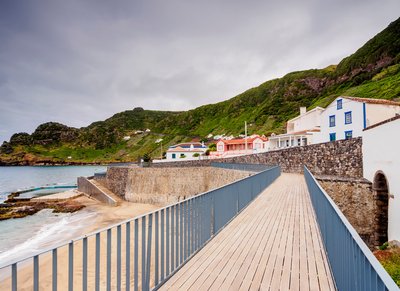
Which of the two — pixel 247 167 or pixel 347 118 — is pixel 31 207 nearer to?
pixel 247 167

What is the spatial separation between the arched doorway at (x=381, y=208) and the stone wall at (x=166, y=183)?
18.3 meters

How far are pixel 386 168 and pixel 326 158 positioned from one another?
8.46 metres

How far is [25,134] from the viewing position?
193000 mm

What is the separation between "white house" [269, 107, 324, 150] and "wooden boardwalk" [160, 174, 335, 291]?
113 ft

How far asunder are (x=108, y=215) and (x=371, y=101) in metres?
30.7

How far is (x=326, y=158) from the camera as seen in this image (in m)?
22.3

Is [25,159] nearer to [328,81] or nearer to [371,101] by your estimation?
[328,81]

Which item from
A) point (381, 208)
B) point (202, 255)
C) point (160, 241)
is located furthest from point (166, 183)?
point (160, 241)

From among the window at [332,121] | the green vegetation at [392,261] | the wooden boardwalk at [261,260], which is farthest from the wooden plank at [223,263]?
the window at [332,121]

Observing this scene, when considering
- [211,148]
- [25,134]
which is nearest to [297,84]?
[211,148]

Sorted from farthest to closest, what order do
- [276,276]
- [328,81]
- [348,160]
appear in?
[328,81] → [348,160] → [276,276]

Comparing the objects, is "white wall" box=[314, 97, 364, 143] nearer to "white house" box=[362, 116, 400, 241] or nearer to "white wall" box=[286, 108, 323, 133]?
"white house" box=[362, 116, 400, 241]

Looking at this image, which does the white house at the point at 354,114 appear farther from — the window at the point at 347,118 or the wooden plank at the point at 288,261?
the wooden plank at the point at 288,261

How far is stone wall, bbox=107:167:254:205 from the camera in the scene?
35312 millimetres
